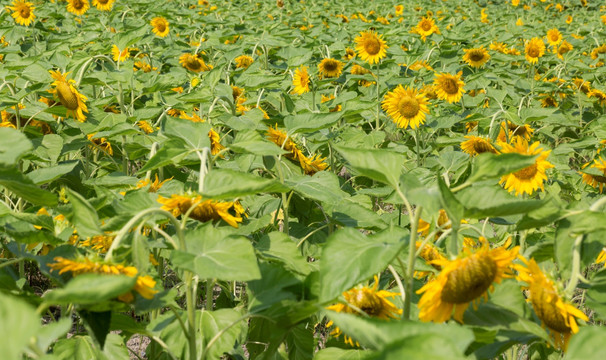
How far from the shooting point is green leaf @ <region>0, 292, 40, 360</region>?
526mm

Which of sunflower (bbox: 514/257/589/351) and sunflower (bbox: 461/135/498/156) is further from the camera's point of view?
sunflower (bbox: 461/135/498/156)

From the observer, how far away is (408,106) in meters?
2.82

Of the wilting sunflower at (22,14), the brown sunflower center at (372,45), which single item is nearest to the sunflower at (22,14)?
the wilting sunflower at (22,14)

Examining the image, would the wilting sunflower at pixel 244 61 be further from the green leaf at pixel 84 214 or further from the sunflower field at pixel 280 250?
the green leaf at pixel 84 214

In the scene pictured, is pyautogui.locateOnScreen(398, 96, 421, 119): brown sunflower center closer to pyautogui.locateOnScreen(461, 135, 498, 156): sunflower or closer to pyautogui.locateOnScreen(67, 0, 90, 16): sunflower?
pyautogui.locateOnScreen(461, 135, 498, 156): sunflower

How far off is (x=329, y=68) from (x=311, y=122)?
224cm

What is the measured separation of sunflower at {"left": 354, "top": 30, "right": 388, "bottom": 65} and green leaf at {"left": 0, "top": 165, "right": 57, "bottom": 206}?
2.96 meters

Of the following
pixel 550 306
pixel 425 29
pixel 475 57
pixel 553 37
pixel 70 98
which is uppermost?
pixel 550 306

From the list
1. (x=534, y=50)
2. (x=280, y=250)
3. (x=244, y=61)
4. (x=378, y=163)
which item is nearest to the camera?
(x=378, y=163)

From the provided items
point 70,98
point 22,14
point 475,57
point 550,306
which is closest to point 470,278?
point 550,306

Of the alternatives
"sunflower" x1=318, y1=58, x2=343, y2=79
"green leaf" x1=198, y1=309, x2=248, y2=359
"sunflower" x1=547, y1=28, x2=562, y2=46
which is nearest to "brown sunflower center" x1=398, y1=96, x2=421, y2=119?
"sunflower" x1=318, y1=58, x2=343, y2=79

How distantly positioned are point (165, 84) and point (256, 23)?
5.07 m

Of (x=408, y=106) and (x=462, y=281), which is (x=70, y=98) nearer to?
(x=408, y=106)

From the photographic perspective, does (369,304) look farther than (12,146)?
Yes
